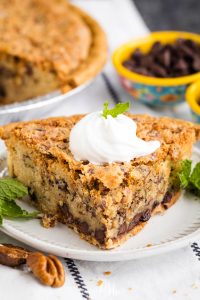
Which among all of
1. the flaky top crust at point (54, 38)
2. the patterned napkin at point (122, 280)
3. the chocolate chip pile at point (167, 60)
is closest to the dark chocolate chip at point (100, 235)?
the patterned napkin at point (122, 280)

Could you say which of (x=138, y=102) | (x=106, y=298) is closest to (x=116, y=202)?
(x=106, y=298)

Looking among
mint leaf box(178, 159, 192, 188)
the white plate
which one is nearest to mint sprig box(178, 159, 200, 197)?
mint leaf box(178, 159, 192, 188)

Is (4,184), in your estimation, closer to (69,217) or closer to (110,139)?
(69,217)

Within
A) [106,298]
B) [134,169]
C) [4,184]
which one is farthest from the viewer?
[4,184]

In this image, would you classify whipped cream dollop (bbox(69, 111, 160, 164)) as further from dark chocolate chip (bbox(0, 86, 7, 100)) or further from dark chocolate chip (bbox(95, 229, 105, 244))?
dark chocolate chip (bbox(0, 86, 7, 100))

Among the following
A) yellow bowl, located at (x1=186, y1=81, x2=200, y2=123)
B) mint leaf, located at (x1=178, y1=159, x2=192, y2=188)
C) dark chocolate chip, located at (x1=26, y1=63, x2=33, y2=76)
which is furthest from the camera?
dark chocolate chip, located at (x1=26, y1=63, x2=33, y2=76)

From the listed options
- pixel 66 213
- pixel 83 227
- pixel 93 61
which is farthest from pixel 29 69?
pixel 83 227
